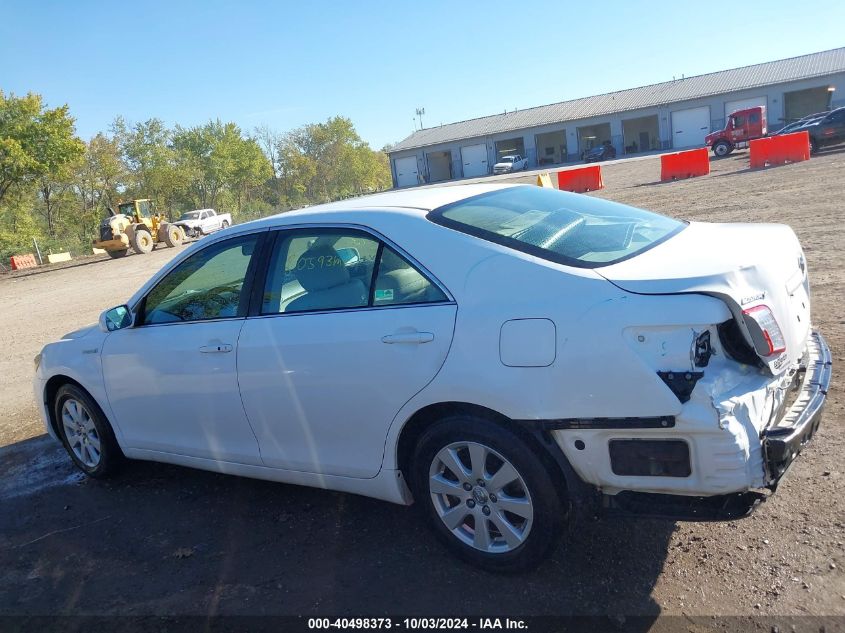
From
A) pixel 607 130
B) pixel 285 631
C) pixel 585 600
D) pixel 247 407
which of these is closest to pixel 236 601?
pixel 285 631

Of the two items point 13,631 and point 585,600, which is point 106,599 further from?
point 585,600

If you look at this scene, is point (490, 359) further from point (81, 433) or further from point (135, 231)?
point (135, 231)

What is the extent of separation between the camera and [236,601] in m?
3.26

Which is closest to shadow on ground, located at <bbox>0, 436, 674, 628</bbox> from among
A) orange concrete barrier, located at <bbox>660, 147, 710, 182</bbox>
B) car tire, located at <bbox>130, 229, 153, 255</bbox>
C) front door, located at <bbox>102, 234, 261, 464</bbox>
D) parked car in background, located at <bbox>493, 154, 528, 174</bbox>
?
front door, located at <bbox>102, 234, 261, 464</bbox>

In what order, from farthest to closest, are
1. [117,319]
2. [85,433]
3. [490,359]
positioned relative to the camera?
[85,433]
[117,319]
[490,359]

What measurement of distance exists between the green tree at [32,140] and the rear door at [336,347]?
1343 inches

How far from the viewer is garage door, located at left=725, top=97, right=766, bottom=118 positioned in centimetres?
5372

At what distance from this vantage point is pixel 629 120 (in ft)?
207

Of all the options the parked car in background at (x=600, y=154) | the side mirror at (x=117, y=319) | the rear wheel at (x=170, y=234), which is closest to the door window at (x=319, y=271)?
the side mirror at (x=117, y=319)

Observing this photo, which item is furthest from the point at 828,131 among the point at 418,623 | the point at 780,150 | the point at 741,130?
the point at 418,623

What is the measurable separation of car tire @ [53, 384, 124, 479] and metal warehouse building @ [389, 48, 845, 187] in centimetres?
5443

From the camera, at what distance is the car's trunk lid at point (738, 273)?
2.65m

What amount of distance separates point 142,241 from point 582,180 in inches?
788

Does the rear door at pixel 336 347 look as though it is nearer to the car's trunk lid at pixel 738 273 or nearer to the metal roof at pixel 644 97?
the car's trunk lid at pixel 738 273
